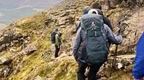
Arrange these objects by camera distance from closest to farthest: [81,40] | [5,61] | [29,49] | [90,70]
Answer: [81,40], [90,70], [5,61], [29,49]

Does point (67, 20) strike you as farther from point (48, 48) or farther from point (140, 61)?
point (140, 61)

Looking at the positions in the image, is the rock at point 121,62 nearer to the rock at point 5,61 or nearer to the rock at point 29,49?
the rock at point 5,61

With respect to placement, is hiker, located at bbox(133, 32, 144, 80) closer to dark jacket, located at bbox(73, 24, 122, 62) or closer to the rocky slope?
dark jacket, located at bbox(73, 24, 122, 62)

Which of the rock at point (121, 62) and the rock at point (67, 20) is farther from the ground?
the rock at point (121, 62)

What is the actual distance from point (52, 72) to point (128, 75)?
5.94 meters

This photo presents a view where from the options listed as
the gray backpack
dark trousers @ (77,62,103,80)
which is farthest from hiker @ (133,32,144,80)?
dark trousers @ (77,62,103,80)

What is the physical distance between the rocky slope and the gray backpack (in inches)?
195

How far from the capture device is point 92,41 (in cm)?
1179

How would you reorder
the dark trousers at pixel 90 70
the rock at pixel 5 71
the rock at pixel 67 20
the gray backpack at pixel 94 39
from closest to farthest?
the gray backpack at pixel 94 39
the dark trousers at pixel 90 70
the rock at pixel 5 71
the rock at pixel 67 20

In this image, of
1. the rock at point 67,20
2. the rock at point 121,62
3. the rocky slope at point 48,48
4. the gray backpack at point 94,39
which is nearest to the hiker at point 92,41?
the gray backpack at point 94,39

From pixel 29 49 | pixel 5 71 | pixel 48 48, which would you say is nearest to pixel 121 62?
pixel 5 71

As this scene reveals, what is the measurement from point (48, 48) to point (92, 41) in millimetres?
18231

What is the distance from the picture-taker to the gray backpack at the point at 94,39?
1172 cm

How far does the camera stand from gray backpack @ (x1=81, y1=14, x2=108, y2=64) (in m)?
11.7
